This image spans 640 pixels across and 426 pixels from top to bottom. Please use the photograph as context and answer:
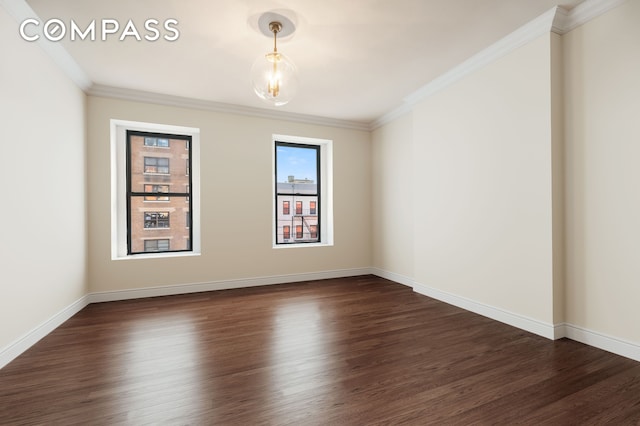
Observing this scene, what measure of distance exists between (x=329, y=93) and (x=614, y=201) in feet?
10.00

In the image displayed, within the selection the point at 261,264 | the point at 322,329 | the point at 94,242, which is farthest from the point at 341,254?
the point at 94,242

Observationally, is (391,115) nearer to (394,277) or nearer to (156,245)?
(394,277)

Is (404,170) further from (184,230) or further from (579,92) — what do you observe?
(184,230)

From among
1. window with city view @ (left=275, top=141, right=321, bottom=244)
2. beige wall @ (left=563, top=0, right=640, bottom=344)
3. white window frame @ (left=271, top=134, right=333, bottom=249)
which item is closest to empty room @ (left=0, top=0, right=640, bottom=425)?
beige wall @ (left=563, top=0, right=640, bottom=344)

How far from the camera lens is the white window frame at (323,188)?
4809mm

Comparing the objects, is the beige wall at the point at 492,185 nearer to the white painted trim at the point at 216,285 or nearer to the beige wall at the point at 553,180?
the beige wall at the point at 553,180

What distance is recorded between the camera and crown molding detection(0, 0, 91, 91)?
2.19 m

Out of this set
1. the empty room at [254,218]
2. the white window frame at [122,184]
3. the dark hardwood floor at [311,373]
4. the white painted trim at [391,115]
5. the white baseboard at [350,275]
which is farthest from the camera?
the white painted trim at [391,115]

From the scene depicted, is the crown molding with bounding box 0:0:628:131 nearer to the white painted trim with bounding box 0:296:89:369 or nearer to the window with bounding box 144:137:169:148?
the window with bounding box 144:137:169:148

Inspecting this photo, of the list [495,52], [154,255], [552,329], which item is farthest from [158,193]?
[552,329]

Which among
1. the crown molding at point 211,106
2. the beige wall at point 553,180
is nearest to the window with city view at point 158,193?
the crown molding at point 211,106

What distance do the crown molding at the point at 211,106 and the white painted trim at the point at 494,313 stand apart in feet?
9.28

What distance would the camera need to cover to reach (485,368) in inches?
82.4

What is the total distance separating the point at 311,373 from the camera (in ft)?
6.70
